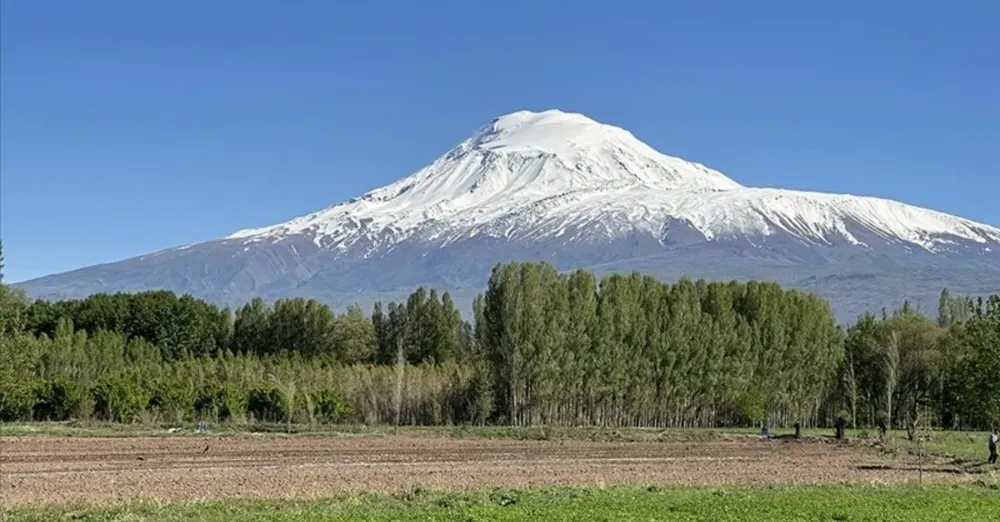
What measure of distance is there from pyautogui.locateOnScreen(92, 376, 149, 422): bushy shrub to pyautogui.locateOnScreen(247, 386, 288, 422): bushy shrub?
701 cm

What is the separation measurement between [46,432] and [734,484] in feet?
110

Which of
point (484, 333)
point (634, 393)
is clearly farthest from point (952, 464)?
point (484, 333)

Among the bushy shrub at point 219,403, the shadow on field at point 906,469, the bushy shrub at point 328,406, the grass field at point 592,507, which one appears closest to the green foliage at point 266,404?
the bushy shrub at point 219,403

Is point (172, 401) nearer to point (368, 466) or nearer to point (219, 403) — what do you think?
point (219, 403)

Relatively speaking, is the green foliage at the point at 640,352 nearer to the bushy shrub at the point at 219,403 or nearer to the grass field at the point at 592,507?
the bushy shrub at the point at 219,403

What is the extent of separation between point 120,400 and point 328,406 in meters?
12.5

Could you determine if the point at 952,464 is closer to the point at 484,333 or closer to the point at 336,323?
the point at 484,333

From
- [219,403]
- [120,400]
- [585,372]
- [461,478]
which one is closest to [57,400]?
[120,400]

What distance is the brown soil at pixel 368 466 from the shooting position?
2997 cm

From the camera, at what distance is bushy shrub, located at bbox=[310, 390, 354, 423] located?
7269cm

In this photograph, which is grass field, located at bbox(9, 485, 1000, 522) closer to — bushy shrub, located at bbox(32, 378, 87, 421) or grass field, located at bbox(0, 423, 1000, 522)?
grass field, located at bbox(0, 423, 1000, 522)

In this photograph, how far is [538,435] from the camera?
2457 inches

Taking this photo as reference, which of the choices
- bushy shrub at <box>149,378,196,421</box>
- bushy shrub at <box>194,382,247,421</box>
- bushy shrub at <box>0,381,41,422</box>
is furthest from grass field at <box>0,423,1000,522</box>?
bushy shrub at <box>194,382,247,421</box>

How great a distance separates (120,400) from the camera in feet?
222
